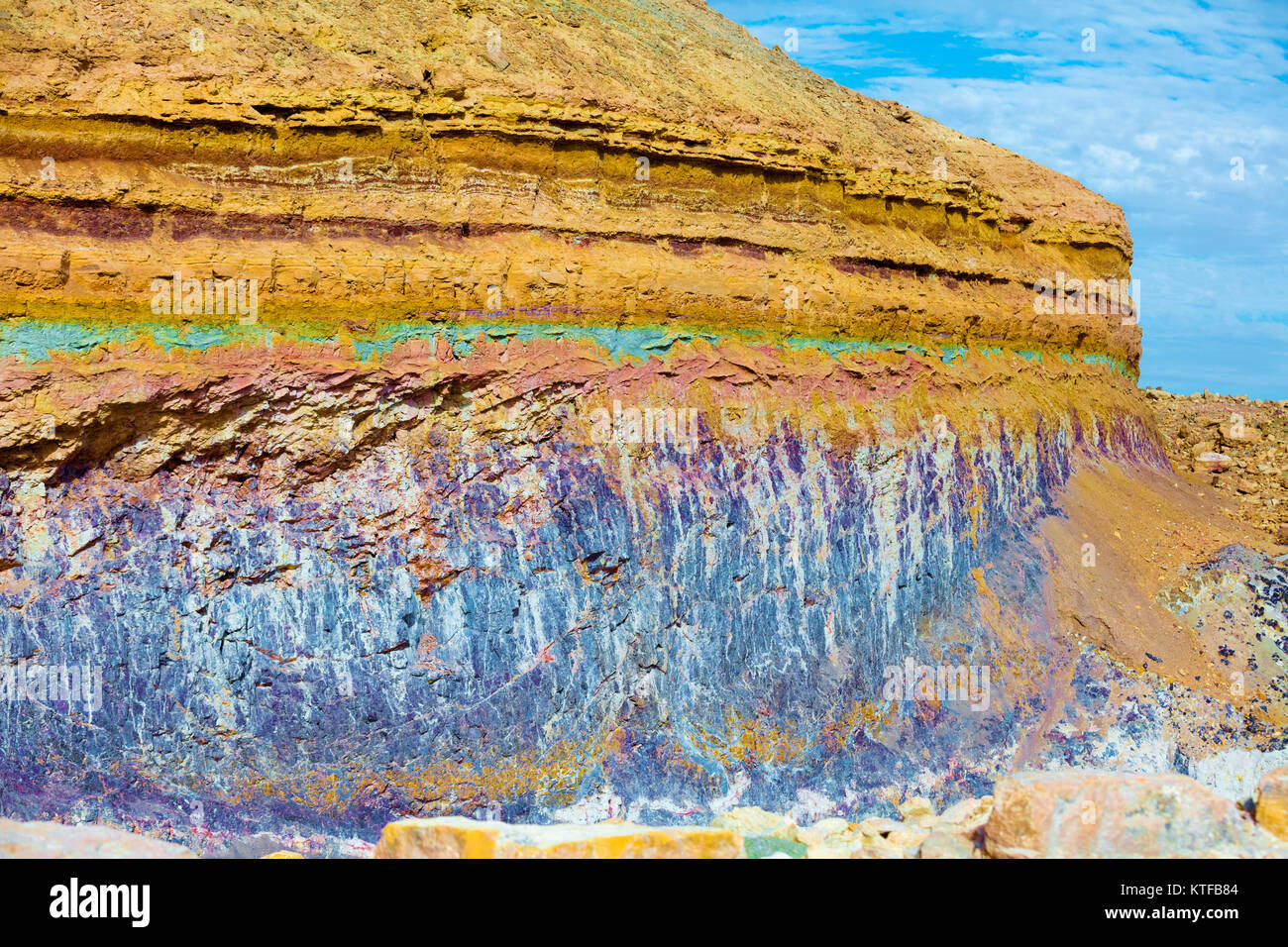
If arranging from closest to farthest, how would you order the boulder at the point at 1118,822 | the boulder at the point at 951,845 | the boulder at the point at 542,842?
the boulder at the point at 542,842 → the boulder at the point at 1118,822 → the boulder at the point at 951,845

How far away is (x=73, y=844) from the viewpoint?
6.27 meters

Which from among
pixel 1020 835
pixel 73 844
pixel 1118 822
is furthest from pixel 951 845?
pixel 73 844

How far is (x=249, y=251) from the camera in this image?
8.49 m

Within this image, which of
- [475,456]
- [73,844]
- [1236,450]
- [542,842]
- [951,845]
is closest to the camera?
[542,842]

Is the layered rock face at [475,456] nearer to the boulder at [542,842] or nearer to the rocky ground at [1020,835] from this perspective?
the rocky ground at [1020,835]

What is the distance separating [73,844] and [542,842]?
2481mm


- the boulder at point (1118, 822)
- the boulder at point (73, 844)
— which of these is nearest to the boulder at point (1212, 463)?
the boulder at point (1118, 822)

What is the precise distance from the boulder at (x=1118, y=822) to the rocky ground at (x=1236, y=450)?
7.69m

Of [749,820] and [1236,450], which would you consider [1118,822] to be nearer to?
[749,820]

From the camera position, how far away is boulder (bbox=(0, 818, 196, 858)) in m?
6.13

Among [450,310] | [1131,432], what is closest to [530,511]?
[450,310]

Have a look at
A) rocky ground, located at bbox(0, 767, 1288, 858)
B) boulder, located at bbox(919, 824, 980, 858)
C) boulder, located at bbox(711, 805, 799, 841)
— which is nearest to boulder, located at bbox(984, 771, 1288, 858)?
rocky ground, located at bbox(0, 767, 1288, 858)

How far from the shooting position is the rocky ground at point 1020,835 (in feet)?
20.1

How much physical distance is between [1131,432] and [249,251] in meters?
10.5
